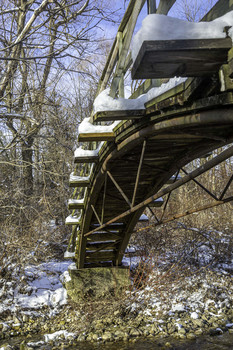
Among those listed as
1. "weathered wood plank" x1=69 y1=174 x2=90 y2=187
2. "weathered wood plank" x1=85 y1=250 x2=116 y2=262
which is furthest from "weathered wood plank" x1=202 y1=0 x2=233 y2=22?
"weathered wood plank" x1=85 y1=250 x2=116 y2=262

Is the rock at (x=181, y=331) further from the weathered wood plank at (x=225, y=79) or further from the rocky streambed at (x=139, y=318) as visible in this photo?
the weathered wood plank at (x=225, y=79)

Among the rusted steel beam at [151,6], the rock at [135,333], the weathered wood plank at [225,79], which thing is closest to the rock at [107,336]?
the rock at [135,333]

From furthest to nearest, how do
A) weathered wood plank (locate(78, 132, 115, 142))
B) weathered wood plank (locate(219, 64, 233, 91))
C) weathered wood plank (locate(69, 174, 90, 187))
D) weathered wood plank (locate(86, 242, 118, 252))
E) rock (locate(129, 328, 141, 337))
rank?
1. weathered wood plank (locate(86, 242, 118, 252))
2. rock (locate(129, 328, 141, 337))
3. weathered wood plank (locate(69, 174, 90, 187))
4. weathered wood plank (locate(78, 132, 115, 142))
5. weathered wood plank (locate(219, 64, 233, 91))

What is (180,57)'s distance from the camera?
2.52 m

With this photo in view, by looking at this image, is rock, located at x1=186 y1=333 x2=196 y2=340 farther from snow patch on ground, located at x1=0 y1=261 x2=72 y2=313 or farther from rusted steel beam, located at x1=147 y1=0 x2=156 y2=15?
rusted steel beam, located at x1=147 y1=0 x2=156 y2=15

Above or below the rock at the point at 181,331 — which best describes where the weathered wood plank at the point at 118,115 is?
above

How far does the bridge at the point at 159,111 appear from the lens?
2549mm

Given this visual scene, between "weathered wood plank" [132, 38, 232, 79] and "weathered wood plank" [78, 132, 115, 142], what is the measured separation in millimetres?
2727

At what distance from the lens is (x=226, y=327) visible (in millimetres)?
10062

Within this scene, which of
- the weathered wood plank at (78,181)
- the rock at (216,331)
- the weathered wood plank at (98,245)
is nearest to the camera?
the weathered wood plank at (78,181)

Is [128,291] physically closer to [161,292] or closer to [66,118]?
[161,292]

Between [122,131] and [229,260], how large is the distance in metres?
10.4

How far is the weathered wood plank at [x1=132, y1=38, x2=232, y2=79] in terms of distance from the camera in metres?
2.38

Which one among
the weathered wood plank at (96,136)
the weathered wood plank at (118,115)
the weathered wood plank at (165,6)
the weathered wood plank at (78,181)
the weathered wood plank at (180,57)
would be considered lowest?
the weathered wood plank at (78,181)
